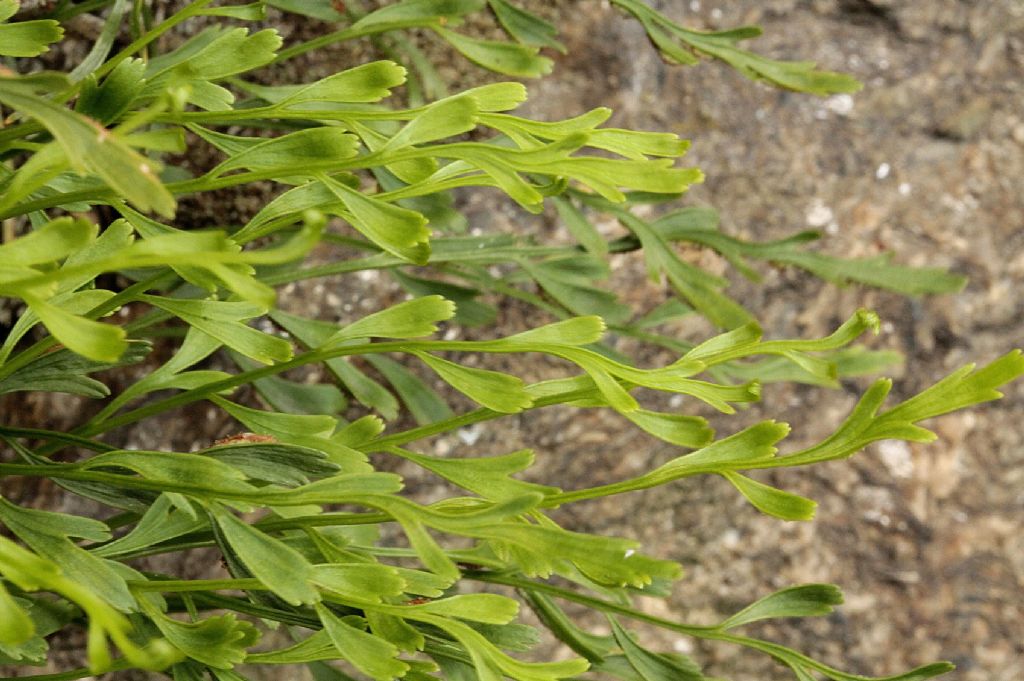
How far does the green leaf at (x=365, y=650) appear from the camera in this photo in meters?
0.52

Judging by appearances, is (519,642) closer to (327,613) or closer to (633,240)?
(327,613)

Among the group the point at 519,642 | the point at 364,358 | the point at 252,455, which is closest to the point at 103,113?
the point at 252,455

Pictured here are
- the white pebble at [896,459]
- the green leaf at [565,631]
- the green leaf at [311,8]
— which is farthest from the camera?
the white pebble at [896,459]

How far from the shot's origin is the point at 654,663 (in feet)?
2.34

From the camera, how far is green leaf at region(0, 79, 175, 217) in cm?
40

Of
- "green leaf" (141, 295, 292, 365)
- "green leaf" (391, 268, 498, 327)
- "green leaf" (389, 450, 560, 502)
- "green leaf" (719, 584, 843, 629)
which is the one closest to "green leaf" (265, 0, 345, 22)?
"green leaf" (391, 268, 498, 327)

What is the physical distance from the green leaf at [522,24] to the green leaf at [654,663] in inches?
18.2

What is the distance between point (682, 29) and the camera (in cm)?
96

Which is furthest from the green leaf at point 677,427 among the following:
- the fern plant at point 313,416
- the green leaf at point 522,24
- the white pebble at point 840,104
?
the white pebble at point 840,104

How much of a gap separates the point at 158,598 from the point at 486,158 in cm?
29

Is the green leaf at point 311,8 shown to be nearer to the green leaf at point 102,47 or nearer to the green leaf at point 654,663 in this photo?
the green leaf at point 102,47

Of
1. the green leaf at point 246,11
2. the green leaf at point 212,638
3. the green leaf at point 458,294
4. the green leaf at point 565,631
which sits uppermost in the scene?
the green leaf at point 246,11

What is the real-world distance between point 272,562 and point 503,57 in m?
0.47

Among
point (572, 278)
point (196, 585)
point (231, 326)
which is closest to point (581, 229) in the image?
point (572, 278)
